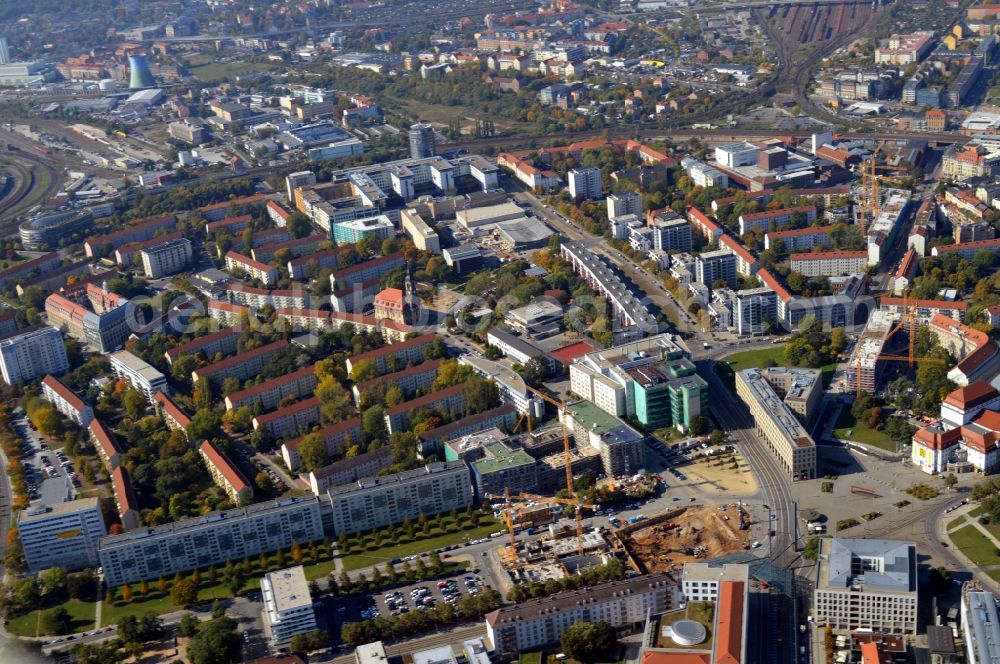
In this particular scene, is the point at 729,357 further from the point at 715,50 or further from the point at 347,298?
the point at 715,50

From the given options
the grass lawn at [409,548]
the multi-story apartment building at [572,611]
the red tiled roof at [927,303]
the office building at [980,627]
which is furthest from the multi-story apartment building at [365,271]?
the office building at [980,627]

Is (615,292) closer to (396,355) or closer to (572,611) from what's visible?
(396,355)

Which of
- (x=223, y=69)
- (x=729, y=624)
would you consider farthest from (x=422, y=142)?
(x=729, y=624)

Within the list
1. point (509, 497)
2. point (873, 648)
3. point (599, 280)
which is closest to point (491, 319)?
point (599, 280)

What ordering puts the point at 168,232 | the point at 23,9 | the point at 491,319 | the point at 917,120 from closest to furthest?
the point at 491,319 < the point at 168,232 < the point at 917,120 < the point at 23,9

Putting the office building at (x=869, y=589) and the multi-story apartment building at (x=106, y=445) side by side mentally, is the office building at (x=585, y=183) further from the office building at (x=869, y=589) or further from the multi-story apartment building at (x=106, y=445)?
the office building at (x=869, y=589)

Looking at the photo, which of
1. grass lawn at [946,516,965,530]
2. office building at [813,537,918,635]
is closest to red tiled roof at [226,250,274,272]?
office building at [813,537,918,635]
